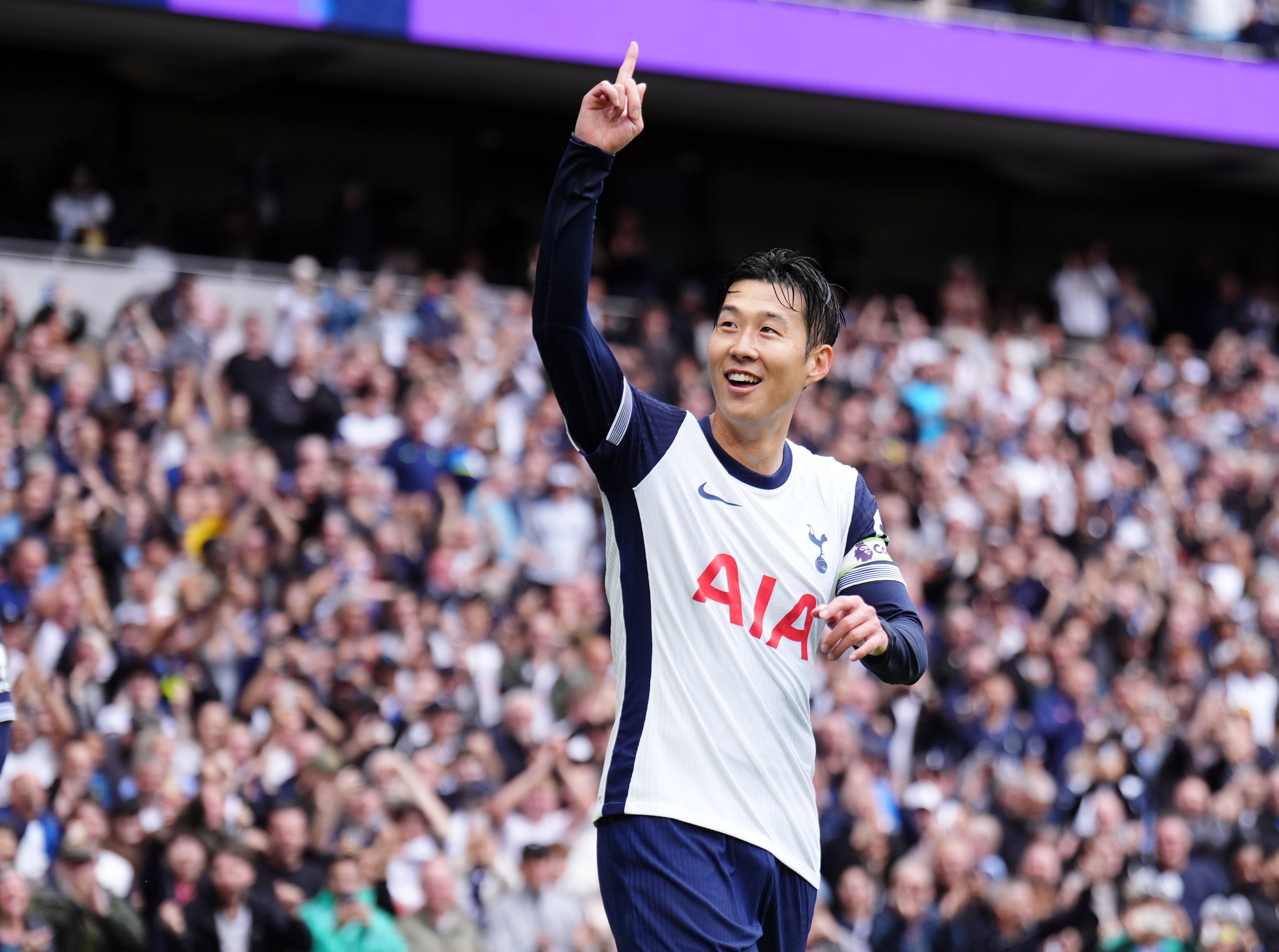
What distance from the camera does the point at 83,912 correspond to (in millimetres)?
8211

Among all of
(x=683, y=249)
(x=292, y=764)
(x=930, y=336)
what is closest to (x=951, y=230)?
(x=683, y=249)

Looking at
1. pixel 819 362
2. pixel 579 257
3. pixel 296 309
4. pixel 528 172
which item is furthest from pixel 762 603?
pixel 528 172

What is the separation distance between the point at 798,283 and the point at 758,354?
213 mm

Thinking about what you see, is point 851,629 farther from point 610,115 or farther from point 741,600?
point 610,115

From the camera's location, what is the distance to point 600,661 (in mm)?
10523

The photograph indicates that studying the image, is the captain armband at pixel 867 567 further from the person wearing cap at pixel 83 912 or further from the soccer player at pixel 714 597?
the person wearing cap at pixel 83 912

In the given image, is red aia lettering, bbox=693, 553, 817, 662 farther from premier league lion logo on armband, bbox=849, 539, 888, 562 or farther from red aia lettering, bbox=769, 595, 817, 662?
premier league lion logo on armband, bbox=849, 539, 888, 562

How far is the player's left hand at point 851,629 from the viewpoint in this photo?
366 cm

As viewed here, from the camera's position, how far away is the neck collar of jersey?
161 inches

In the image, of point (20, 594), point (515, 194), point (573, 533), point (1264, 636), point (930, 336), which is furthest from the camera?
point (515, 194)

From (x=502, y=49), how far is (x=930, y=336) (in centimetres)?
477

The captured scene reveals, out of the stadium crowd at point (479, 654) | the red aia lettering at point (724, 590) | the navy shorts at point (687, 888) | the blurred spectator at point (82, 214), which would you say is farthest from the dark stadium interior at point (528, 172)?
the navy shorts at point (687, 888)

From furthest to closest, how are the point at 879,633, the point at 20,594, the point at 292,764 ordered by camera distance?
1. the point at 20,594
2. the point at 292,764
3. the point at 879,633

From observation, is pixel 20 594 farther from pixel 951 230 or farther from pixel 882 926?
pixel 951 230
